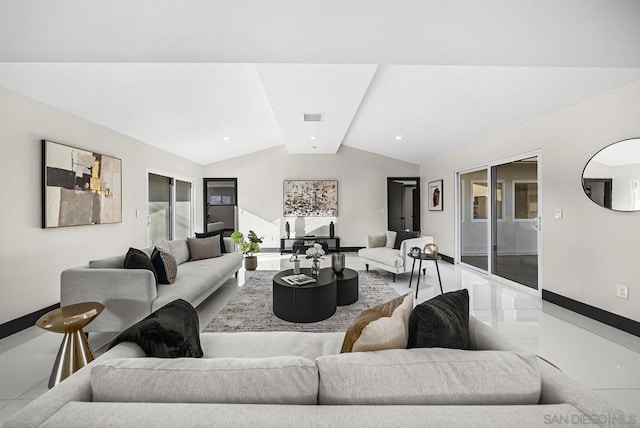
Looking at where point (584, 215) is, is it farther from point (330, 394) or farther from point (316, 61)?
point (330, 394)

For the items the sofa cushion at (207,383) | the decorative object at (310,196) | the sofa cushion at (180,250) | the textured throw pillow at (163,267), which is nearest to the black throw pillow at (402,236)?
the decorative object at (310,196)

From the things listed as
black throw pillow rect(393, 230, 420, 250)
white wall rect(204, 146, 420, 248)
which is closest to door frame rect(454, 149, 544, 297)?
black throw pillow rect(393, 230, 420, 250)

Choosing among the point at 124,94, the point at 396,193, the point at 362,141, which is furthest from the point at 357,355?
the point at 396,193

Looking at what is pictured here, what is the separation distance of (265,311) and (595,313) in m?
3.56

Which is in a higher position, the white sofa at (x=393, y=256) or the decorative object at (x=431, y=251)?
the decorative object at (x=431, y=251)

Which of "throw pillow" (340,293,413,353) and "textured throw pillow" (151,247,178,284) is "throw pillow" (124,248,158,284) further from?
"throw pillow" (340,293,413,353)

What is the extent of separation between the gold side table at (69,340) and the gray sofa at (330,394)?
1.24 metres

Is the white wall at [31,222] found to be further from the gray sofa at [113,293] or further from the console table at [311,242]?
the console table at [311,242]

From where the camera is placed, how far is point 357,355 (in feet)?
3.33

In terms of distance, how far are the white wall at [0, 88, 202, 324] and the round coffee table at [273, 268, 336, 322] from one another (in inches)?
97.9

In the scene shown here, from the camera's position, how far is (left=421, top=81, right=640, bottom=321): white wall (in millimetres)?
2678

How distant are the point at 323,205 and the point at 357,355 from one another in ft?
21.5

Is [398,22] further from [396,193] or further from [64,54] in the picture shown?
[396,193]

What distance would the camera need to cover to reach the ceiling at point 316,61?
1609 mm
